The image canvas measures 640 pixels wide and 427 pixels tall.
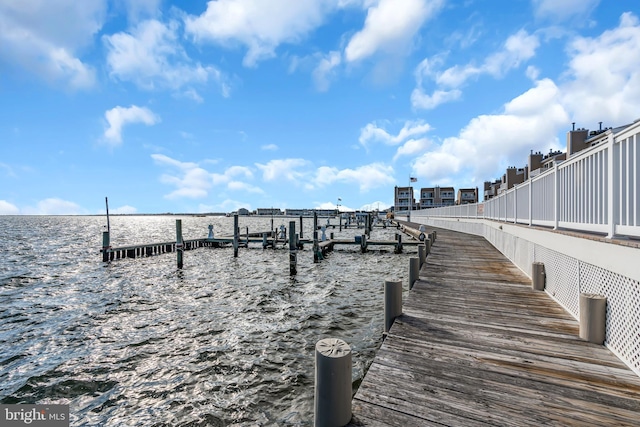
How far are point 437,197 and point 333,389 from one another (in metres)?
106

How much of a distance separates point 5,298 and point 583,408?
2079cm

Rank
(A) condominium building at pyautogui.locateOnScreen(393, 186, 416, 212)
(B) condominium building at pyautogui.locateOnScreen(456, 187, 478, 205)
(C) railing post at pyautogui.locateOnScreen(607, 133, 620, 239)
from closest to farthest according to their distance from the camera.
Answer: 1. (C) railing post at pyautogui.locateOnScreen(607, 133, 620, 239)
2. (B) condominium building at pyautogui.locateOnScreen(456, 187, 478, 205)
3. (A) condominium building at pyautogui.locateOnScreen(393, 186, 416, 212)

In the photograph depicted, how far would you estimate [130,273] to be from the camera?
19.2 metres

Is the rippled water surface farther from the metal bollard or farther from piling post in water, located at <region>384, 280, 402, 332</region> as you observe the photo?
the metal bollard

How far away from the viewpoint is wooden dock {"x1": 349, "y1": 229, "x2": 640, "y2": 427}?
10.2 ft

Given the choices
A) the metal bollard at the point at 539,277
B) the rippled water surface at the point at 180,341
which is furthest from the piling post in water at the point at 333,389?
the metal bollard at the point at 539,277

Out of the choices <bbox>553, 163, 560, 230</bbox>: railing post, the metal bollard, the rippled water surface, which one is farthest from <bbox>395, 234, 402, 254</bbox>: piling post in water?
<bbox>553, 163, 560, 230</bbox>: railing post

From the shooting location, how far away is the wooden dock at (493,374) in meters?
3.12

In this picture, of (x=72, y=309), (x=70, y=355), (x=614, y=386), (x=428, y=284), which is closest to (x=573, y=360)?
(x=614, y=386)

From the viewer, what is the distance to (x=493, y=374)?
3895 mm

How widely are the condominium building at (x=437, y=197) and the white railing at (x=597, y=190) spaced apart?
96214 millimetres

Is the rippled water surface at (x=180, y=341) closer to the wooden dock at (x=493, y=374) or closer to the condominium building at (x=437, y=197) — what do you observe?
the wooden dock at (x=493, y=374)

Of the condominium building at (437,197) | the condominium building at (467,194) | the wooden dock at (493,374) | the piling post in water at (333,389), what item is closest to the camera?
the piling post in water at (333,389)

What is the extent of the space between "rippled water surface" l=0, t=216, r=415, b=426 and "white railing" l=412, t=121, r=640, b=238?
17.6 feet
